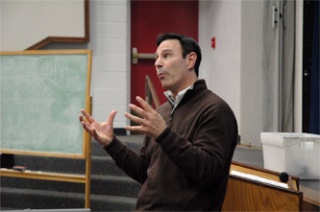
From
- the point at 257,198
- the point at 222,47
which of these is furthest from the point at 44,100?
the point at 222,47

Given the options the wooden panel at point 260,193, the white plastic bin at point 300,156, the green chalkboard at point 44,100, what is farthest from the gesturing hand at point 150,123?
the green chalkboard at point 44,100

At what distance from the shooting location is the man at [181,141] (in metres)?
1.23

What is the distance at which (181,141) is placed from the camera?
122 cm

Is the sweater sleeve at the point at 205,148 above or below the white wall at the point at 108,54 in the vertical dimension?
below

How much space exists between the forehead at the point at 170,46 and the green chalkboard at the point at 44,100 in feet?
4.99

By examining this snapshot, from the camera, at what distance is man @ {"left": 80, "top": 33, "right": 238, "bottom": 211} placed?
1227 mm

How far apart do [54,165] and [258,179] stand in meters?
2.36

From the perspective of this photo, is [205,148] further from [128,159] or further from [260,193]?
[260,193]

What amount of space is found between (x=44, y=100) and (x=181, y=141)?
208cm

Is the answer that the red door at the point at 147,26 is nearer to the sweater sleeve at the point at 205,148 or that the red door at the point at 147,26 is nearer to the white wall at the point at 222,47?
the white wall at the point at 222,47

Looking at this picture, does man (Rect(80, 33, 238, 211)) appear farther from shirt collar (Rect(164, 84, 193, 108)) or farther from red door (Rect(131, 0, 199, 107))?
red door (Rect(131, 0, 199, 107))

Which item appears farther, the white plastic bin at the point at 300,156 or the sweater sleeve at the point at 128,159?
the white plastic bin at the point at 300,156

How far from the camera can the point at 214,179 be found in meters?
1.28

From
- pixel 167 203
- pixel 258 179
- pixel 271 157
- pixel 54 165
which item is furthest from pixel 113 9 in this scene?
pixel 167 203
